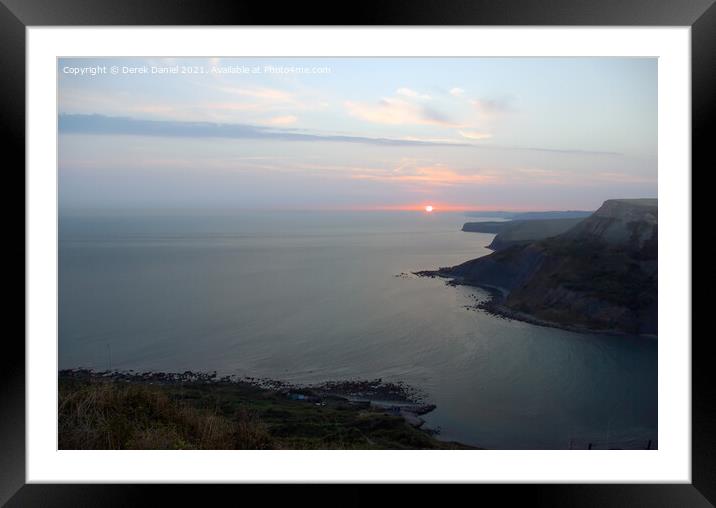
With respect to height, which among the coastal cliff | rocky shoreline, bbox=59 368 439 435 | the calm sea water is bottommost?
rocky shoreline, bbox=59 368 439 435

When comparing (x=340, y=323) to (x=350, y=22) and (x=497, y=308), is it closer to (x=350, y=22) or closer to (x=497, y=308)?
(x=497, y=308)

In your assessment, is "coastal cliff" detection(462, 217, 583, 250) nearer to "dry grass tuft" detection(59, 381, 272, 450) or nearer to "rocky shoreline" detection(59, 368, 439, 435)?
"rocky shoreline" detection(59, 368, 439, 435)

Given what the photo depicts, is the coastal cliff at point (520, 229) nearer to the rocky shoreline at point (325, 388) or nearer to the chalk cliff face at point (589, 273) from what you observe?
the chalk cliff face at point (589, 273)

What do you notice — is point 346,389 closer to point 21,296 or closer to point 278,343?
point 278,343

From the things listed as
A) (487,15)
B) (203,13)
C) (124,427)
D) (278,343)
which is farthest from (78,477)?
(278,343)

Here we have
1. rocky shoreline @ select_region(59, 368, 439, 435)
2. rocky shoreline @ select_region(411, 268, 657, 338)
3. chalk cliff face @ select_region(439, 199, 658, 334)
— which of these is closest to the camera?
rocky shoreline @ select_region(59, 368, 439, 435)

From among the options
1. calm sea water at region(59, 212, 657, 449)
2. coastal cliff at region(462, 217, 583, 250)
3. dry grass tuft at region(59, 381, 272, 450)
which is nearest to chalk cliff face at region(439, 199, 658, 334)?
coastal cliff at region(462, 217, 583, 250)

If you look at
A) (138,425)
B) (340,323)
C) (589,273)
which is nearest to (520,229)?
(589,273)
